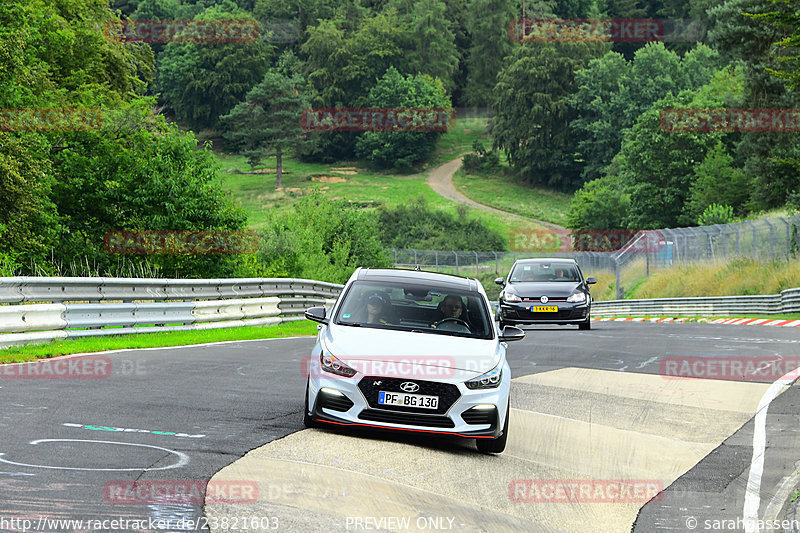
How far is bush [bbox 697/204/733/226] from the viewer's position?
226ft

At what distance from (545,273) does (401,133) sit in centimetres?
11314

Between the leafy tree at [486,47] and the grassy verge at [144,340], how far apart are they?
13728cm

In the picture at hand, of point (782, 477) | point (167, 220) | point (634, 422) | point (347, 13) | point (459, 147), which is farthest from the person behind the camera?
point (347, 13)

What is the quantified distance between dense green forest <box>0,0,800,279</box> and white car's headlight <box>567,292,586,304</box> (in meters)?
6.79

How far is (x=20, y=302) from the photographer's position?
14172 mm

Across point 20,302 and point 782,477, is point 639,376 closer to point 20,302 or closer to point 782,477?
point 782,477

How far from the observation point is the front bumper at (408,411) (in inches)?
324

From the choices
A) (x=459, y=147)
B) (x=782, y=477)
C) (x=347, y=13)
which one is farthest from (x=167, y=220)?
(x=347, y=13)

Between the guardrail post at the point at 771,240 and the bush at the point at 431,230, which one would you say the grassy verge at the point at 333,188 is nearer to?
the bush at the point at 431,230

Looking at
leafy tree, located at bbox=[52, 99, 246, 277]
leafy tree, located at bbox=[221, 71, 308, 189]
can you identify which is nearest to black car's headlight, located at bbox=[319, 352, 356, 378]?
leafy tree, located at bbox=[52, 99, 246, 277]

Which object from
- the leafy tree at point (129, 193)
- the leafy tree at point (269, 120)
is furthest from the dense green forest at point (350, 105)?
the leafy tree at point (269, 120)

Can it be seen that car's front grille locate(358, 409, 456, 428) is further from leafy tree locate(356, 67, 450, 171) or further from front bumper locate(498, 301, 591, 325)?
leafy tree locate(356, 67, 450, 171)


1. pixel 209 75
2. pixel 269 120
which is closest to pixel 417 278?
pixel 269 120

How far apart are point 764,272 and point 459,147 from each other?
111m
